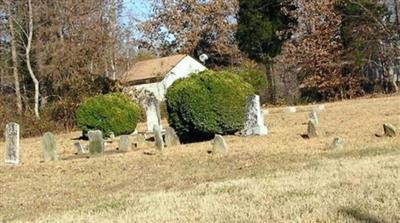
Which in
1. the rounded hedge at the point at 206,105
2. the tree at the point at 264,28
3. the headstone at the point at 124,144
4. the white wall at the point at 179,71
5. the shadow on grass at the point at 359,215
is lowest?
the shadow on grass at the point at 359,215

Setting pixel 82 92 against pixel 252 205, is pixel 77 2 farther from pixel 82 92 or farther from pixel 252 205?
pixel 252 205

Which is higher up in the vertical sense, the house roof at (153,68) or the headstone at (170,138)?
the house roof at (153,68)

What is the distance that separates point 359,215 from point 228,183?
11.0 ft

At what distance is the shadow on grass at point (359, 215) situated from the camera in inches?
241

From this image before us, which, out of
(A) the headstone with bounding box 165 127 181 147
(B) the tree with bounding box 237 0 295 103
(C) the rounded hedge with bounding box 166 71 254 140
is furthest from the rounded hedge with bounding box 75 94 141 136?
(B) the tree with bounding box 237 0 295 103

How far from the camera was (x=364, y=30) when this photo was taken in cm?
4056

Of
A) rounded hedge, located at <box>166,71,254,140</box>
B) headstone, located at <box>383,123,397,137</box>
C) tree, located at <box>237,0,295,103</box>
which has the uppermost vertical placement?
tree, located at <box>237,0,295,103</box>

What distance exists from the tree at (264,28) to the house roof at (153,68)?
5.79 metres

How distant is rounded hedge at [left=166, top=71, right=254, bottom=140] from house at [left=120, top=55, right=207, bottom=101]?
23.8 meters

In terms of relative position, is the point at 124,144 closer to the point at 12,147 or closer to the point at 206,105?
the point at 206,105

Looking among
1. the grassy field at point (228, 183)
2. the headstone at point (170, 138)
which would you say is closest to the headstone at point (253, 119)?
the grassy field at point (228, 183)

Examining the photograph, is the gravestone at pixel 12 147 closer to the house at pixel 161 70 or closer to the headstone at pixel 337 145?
the headstone at pixel 337 145

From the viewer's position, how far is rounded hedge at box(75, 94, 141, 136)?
23.2 m

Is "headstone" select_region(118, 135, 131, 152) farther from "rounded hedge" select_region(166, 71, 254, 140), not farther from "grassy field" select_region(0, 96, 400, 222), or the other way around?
"rounded hedge" select_region(166, 71, 254, 140)
